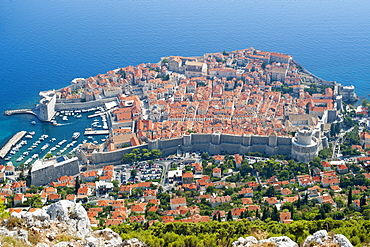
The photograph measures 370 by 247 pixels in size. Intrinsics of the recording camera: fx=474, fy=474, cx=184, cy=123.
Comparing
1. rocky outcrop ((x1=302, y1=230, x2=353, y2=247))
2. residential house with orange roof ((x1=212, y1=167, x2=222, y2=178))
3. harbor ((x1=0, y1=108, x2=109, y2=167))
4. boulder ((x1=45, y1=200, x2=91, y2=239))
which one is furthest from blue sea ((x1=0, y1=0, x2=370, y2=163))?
rocky outcrop ((x1=302, y1=230, x2=353, y2=247))

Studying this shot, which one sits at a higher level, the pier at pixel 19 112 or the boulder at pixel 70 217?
the boulder at pixel 70 217

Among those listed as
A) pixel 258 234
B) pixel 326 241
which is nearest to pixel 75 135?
pixel 258 234

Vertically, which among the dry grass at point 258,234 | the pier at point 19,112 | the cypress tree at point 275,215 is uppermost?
the pier at point 19,112

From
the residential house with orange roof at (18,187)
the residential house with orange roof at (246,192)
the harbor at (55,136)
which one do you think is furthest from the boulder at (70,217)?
the harbor at (55,136)

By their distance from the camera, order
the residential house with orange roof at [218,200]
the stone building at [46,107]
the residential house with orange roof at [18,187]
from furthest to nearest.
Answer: the stone building at [46,107] → the residential house with orange roof at [18,187] → the residential house with orange roof at [218,200]

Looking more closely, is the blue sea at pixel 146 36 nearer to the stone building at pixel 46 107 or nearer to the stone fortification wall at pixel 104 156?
the stone building at pixel 46 107

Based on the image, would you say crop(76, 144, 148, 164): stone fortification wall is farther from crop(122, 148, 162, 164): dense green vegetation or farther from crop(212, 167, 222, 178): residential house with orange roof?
crop(212, 167, 222, 178): residential house with orange roof

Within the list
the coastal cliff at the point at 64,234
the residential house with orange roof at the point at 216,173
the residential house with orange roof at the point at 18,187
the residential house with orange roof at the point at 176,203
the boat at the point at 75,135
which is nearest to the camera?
the coastal cliff at the point at 64,234

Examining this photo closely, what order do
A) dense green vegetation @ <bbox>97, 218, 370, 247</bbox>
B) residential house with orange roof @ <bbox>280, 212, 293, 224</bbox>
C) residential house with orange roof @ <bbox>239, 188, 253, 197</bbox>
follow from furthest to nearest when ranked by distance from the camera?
residential house with orange roof @ <bbox>239, 188, 253, 197</bbox> < residential house with orange roof @ <bbox>280, 212, 293, 224</bbox> < dense green vegetation @ <bbox>97, 218, 370, 247</bbox>
